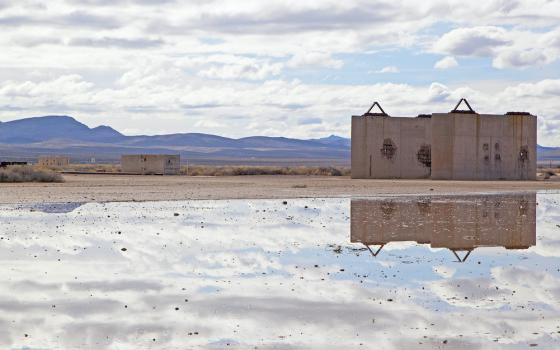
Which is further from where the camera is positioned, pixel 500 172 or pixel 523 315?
pixel 500 172

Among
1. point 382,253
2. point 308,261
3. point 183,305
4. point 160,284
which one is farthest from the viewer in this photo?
point 382,253

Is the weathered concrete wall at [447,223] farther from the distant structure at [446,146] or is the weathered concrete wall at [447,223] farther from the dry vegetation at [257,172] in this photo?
the dry vegetation at [257,172]

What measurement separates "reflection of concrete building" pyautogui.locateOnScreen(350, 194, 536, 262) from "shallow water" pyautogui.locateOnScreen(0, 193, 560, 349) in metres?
0.07

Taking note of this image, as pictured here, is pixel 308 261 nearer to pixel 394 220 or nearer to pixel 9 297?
pixel 9 297

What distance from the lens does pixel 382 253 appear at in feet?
45.5

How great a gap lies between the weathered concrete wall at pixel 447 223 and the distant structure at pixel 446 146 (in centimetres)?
1954

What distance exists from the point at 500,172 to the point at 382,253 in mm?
36993

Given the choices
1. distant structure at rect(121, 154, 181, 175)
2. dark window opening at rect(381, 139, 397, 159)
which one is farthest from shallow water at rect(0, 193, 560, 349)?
distant structure at rect(121, 154, 181, 175)

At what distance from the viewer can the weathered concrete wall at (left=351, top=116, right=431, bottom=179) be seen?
163 feet

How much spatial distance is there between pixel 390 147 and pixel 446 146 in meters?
3.24

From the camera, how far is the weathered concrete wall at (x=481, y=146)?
48.2 meters

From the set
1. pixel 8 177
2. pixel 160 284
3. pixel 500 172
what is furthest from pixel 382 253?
pixel 500 172

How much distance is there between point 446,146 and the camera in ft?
159

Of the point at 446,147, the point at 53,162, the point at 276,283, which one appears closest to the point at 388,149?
the point at 446,147
